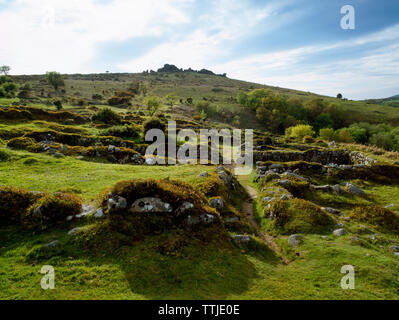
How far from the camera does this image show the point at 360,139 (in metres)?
81.8

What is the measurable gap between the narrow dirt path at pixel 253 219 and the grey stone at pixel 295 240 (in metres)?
0.84

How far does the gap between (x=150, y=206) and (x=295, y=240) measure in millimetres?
8393

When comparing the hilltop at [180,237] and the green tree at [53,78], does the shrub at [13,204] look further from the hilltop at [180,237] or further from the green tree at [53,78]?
the green tree at [53,78]

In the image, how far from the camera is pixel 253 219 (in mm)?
15438

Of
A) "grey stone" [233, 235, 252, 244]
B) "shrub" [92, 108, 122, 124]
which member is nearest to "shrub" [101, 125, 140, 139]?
"shrub" [92, 108, 122, 124]

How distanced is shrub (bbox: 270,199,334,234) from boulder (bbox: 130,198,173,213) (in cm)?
766

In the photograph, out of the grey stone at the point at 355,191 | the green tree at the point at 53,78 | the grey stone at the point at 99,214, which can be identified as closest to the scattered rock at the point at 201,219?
the grey stone at the point at 99,214

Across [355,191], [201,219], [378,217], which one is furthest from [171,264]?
[355,191]

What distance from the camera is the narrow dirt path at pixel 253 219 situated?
38.8 feet

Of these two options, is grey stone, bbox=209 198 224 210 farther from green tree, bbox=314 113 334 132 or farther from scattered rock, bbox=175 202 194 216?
green tree, bbox=314 113 334 132

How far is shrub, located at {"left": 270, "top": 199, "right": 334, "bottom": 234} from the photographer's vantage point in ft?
42.6

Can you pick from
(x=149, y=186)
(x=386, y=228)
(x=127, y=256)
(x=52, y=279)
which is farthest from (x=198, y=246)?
(x=386, y=228)
